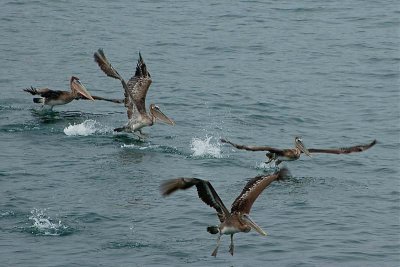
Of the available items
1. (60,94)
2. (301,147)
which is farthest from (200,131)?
(60,94)

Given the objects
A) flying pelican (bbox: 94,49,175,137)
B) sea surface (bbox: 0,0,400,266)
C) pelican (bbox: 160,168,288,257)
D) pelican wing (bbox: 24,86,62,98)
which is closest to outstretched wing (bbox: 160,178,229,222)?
pelican (bbox: 160,168,288,257)

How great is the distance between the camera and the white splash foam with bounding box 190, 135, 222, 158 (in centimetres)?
2513

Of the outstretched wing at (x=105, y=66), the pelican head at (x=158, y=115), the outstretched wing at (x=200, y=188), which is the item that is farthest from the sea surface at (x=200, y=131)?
the outstretched wing at (x=200, y=188)

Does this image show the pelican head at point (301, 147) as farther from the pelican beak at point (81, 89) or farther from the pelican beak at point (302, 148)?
the pelican beak at point (81, 89)

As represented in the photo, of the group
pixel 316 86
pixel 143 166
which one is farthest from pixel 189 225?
pixel 316 86

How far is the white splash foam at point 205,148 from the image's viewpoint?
25.1 m

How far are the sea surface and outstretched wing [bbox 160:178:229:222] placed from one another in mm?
1489

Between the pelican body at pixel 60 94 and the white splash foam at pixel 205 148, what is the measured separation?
145 inches

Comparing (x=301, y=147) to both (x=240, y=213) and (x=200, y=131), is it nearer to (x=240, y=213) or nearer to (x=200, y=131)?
(x=200, y=131)

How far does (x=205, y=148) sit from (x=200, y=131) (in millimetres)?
1902

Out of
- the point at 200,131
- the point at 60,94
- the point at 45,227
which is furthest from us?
the point at 60,94

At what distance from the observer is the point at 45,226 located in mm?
20078

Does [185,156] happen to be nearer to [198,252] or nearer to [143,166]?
[143,166]

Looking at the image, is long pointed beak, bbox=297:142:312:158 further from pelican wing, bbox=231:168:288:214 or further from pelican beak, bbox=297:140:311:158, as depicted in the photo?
pelican wing, bbox=231:168:288:214
